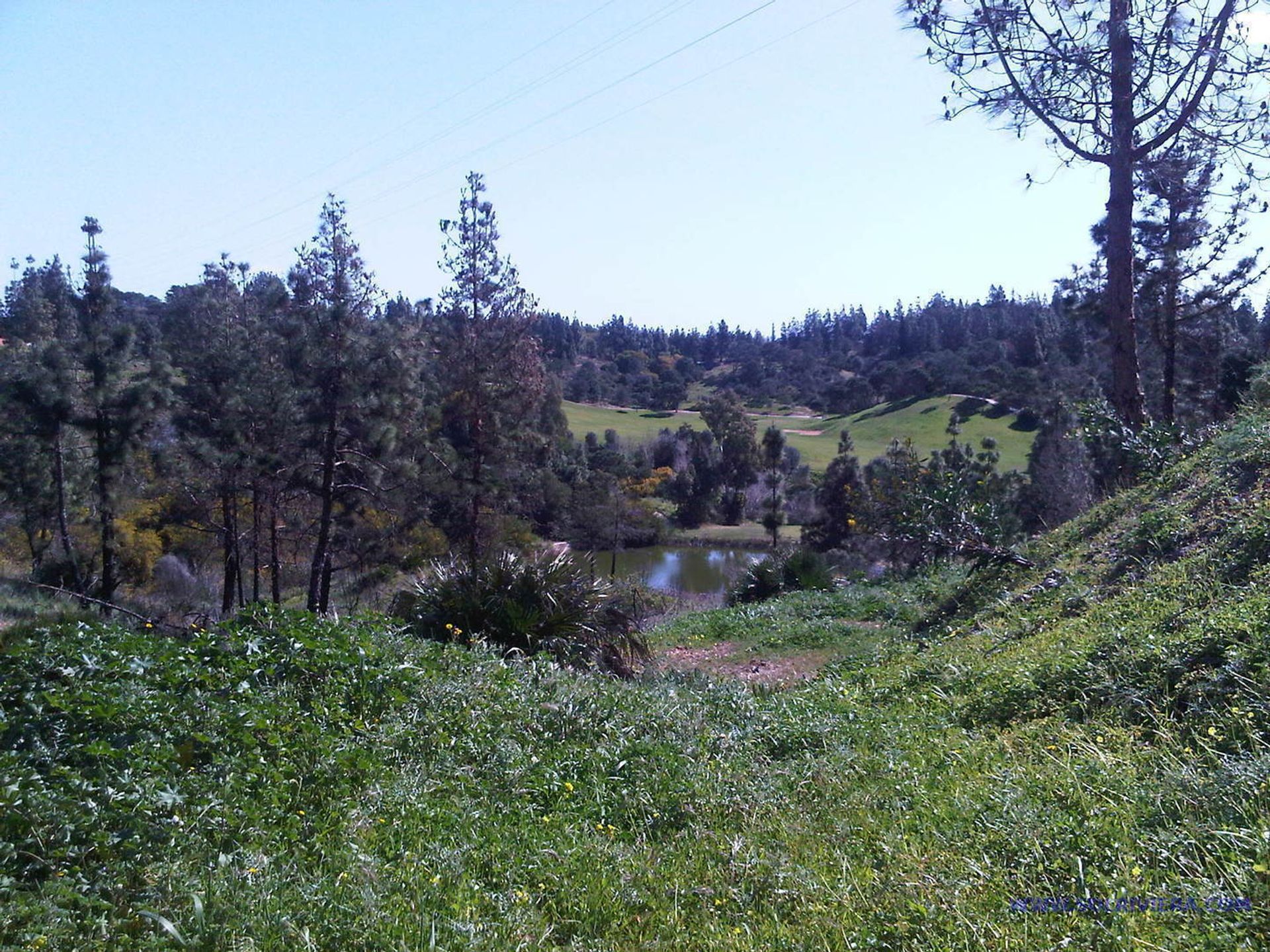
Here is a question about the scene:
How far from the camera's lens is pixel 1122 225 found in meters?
12.4

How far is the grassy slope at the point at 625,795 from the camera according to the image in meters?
3.02

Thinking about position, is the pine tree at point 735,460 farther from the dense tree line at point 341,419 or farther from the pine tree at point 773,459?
the dense tree line at point 341,419

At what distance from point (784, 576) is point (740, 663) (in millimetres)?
7902

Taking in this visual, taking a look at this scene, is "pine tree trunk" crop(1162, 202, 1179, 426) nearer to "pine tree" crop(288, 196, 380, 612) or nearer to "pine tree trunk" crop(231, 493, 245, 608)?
"pine tree" crop(288, 196, 380, 612)

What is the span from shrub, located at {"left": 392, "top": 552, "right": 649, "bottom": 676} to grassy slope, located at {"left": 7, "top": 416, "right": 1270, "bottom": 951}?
224cm

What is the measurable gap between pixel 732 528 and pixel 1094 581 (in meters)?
46.2

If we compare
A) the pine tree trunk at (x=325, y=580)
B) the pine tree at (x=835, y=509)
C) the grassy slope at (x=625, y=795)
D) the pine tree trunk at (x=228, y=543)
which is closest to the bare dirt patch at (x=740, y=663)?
the grassy slope at (x=625, y=795)

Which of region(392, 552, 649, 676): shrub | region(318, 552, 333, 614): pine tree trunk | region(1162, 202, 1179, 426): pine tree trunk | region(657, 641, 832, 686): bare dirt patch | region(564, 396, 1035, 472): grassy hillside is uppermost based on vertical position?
region(1162, 202, 1179, 426): pine tree trunk

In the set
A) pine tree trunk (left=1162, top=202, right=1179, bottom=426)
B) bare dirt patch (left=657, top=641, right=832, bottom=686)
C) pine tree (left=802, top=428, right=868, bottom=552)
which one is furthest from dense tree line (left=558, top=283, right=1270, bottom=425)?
bare dirt patch (left=657, top=641, right=832, bottom=686)

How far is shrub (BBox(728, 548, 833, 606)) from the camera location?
1848 centimetres

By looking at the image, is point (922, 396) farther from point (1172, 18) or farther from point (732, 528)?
point (1172, 18)

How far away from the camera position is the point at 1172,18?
1192 centimetres

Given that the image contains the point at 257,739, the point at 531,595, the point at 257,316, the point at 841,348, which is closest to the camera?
the point at 257,739

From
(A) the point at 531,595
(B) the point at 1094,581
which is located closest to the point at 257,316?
(A) the point at 531,595
